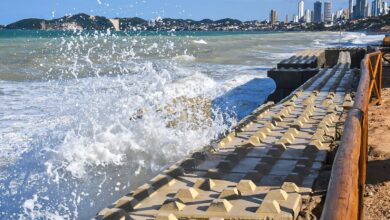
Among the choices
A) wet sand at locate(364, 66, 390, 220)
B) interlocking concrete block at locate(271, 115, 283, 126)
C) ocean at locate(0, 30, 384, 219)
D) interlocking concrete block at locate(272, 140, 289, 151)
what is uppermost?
interlocking concrete block at locate(272, 140, 289, 151)

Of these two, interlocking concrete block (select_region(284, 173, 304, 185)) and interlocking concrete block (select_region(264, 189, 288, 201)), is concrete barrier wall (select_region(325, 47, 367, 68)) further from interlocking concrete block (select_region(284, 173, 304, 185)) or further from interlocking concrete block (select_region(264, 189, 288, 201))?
interlocking concrete block (select_region(264, 189, 288, 201))

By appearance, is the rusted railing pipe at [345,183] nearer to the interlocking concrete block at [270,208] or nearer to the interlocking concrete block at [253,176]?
the interlocking concrete block at [270,208]

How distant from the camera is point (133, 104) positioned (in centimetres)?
1266

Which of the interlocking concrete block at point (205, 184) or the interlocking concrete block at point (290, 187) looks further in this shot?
the interlocking concrete block at point (205, 184)

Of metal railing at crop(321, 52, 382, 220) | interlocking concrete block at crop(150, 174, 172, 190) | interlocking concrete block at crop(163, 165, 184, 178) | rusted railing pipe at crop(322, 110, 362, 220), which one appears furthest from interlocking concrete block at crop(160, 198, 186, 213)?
rusted railing pipe at crop(322, 110, 362, 220)

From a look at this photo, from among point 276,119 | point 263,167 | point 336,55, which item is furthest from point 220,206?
point 336,55

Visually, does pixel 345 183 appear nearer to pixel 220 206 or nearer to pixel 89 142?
pixel 220 206

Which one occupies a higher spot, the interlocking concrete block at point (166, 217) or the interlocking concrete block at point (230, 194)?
the interlocking concrete block at point (166, 217)

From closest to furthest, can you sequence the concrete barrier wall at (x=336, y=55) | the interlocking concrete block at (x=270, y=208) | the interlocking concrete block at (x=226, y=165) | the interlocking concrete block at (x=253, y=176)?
the interlocking concrete block at (x=270, y=208) < the interlocking concrete block at (x=253, y=176) < the interlocking concrete block at (x=226, y=165) < the concrete barrier wall at (x=336, y=55)

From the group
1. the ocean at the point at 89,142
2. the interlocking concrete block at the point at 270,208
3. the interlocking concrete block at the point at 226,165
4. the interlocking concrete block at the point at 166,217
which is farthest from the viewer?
the ocean at the point at 89,142

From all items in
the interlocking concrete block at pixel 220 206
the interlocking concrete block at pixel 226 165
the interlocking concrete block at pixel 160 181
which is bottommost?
the interlocking concrete block at pixel 226 165

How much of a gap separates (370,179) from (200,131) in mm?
3735

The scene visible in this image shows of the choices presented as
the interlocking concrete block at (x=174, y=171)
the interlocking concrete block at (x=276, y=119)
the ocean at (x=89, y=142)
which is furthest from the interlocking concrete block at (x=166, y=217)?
the interlocking concrete block at (x=276, y=119)

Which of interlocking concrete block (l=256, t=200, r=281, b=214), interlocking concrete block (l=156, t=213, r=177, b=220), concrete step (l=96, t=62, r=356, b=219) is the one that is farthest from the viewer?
concrete step (l=96, t=62, r=356, b=219)
